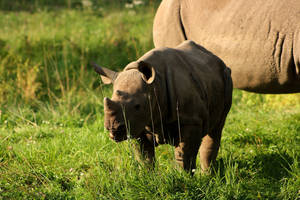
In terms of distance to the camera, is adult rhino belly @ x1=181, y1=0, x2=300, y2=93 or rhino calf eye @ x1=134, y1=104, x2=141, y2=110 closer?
rhino calf eye @ x1=134, y1=104, x2=141, y2=110

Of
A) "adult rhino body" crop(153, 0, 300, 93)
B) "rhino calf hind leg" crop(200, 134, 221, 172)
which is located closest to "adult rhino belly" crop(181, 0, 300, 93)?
"adult rhino body" crop(153, 0, 300, 93)

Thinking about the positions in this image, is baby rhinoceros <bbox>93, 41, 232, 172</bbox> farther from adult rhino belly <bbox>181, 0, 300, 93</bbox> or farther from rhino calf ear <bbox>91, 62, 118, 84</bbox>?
adult rhino belly <bbox>181, 0, 300, 93</bbox>

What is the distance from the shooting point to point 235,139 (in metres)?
4.75

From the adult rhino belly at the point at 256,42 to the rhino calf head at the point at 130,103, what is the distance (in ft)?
5.64

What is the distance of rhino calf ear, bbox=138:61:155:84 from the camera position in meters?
2.86

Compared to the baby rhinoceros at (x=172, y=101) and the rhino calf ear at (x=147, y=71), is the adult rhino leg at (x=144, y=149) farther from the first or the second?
the rhino calf ear at (x=147, y=71)

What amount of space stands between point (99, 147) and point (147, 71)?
1523 mm

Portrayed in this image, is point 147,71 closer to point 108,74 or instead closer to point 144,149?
point 108,74

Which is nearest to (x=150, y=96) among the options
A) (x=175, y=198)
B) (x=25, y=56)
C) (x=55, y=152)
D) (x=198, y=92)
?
(x=198, y=92)

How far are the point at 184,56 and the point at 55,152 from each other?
1604 millimetres

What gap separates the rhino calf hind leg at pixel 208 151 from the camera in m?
3.62

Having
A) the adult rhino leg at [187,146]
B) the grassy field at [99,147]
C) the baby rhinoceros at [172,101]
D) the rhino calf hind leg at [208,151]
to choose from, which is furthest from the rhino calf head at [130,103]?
the rhino calf hind leg at [208,151]

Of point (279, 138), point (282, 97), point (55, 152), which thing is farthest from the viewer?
point (282, 97)

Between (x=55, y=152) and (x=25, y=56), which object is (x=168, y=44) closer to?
(x=55, y=152)
